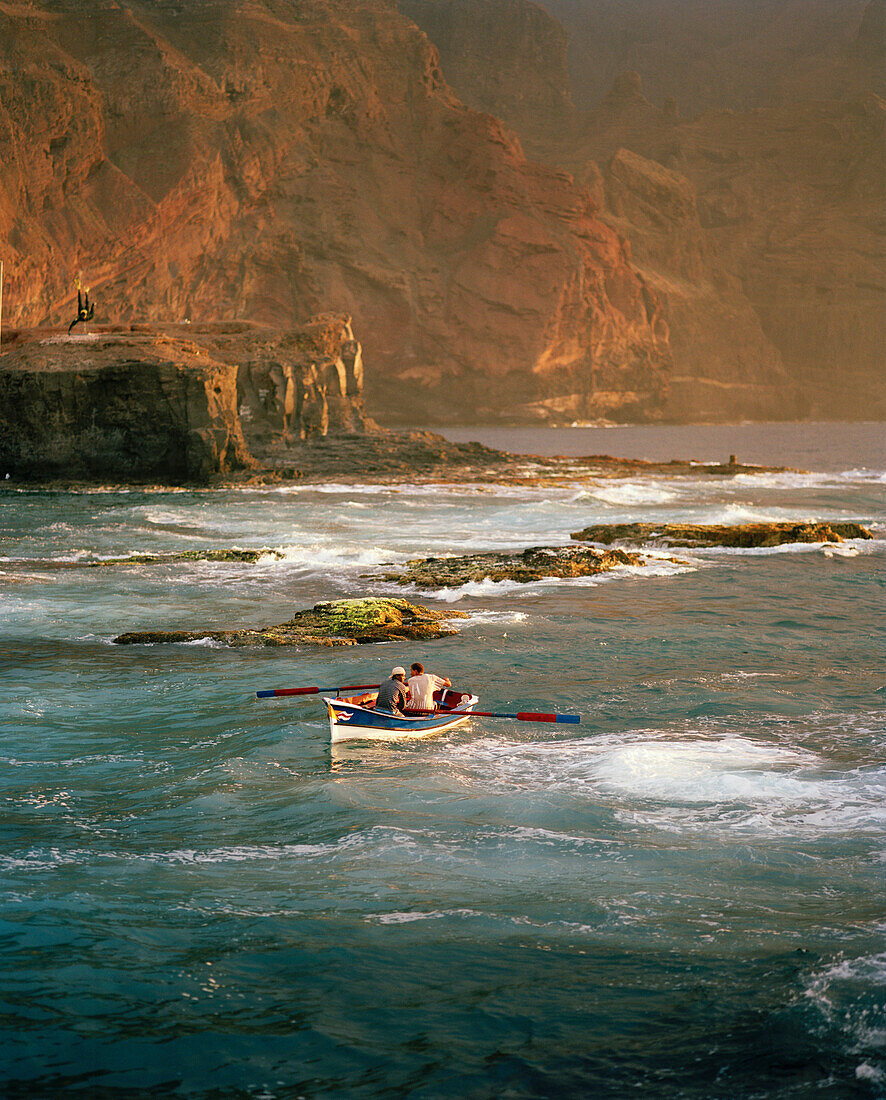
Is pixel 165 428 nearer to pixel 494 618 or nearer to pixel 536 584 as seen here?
pixel 536 584

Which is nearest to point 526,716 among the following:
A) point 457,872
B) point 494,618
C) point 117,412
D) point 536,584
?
point 457,872

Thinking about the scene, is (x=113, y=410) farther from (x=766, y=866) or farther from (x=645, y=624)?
(x=766, y=866)

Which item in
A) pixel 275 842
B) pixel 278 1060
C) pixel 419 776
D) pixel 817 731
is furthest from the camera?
pixel 817 731

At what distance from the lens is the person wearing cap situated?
14102mm

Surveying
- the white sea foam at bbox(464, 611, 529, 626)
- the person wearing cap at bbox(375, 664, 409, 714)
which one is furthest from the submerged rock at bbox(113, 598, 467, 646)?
the person wearing cap at bbox(375, 664, 409, 714)

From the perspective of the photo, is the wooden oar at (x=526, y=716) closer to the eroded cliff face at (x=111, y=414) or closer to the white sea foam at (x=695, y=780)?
the white sea foam at (x=695, y=780)

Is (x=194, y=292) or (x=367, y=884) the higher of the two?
(x=194, y=292)

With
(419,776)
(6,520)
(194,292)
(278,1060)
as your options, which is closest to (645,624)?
(419,776)

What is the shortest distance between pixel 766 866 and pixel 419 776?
4338mm

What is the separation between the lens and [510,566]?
1132 inches

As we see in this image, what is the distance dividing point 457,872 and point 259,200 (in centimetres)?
17171

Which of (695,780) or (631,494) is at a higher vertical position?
(631,494)

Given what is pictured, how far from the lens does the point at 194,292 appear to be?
497 feet

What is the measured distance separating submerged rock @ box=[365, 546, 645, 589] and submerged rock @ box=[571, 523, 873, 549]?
3.09 meters
